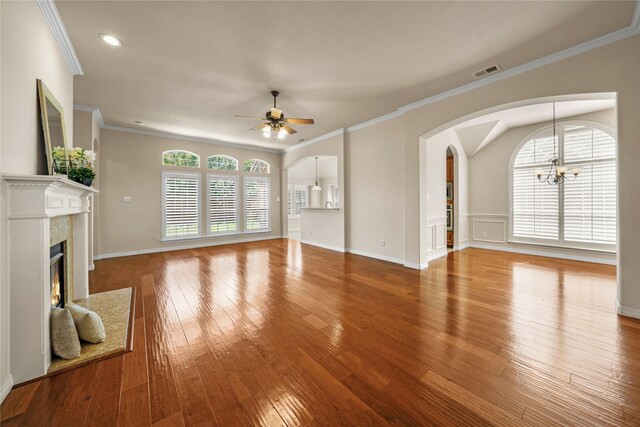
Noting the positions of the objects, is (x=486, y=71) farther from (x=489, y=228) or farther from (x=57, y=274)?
(x=57, y=274)

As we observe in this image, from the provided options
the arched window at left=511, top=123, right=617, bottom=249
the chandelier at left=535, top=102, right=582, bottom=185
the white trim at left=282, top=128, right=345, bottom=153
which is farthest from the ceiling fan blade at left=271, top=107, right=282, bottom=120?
the arched window at left=511, top=123, right=617, bottom=249

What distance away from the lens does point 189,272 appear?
4.45 meters

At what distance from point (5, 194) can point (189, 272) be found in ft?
10.1

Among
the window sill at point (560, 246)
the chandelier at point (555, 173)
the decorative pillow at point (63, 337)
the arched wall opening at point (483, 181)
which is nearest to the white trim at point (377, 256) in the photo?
the arched wall opening at point (483, 181)

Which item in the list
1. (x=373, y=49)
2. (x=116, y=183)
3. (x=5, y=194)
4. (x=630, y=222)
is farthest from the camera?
(x=116, y=183)

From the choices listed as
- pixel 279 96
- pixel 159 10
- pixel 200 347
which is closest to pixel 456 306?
pixel 200 347

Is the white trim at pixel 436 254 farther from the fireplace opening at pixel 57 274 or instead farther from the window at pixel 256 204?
the fireplace opening at pixel 57 274

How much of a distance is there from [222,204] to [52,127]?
16.2ft

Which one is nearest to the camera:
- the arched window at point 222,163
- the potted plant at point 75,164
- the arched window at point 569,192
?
the potted plant at point 75,164

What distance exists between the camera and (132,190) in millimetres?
5980

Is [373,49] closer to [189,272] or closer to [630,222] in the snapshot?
[630,222]

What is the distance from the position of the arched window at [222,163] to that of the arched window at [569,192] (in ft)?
24.9

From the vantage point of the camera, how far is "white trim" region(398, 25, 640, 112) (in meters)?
2.57

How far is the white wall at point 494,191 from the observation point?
6.02 meters
